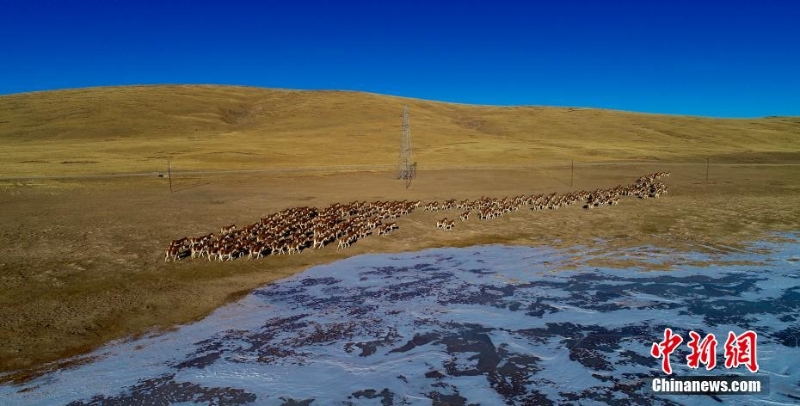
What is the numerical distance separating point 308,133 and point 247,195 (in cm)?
5615

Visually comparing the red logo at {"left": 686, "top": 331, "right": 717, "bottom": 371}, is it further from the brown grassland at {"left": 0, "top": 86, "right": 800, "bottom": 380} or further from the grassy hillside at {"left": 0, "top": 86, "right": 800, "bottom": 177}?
the grassy hillside at {"left": 0, "top": 86, "right": 800, "bottom": 177}

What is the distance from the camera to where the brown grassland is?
13867 mm

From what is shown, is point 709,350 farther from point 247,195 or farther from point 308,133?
point 308,133

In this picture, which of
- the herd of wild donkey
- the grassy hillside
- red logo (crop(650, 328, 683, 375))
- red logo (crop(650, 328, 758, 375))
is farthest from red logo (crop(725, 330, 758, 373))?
the grassy hillside

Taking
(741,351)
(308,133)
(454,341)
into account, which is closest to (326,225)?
(454,341)

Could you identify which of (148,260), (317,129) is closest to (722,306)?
(148,260)

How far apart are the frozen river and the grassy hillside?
125 ft

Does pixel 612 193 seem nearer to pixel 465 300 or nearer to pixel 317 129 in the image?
pixel 465 300

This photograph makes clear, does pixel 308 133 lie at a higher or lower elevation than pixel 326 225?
higher

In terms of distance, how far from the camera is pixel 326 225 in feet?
72.3

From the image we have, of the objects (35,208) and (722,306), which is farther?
(35,208)

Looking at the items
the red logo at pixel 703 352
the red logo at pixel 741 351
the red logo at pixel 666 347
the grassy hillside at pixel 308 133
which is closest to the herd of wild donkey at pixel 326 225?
the red logo at pixel 666 347

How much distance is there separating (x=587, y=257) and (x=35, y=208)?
26.7 metres

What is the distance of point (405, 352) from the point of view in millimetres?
10930
